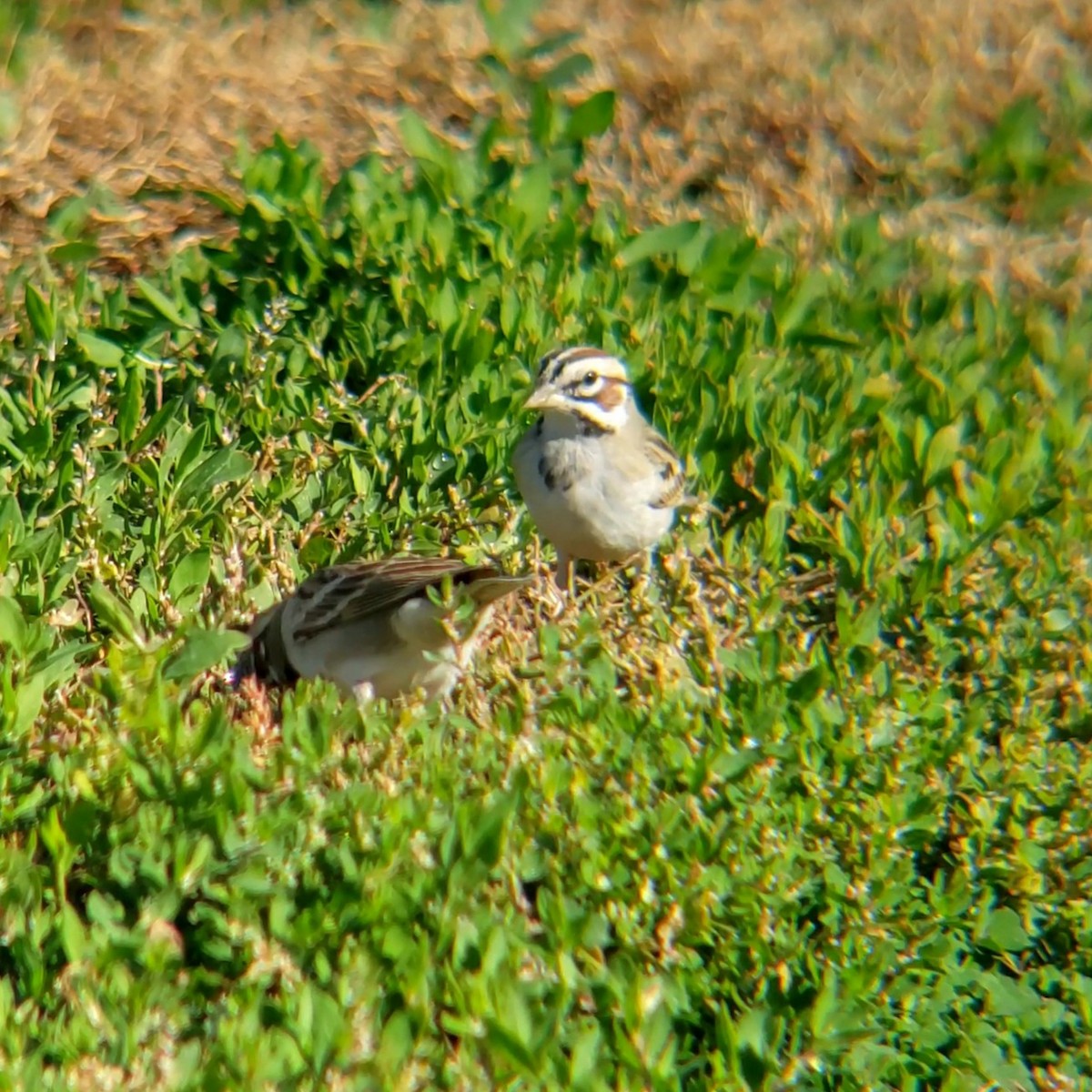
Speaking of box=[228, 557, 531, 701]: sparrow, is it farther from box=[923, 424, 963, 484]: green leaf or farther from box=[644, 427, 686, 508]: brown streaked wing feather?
box=[923, 424, 963, 484]: green leaf

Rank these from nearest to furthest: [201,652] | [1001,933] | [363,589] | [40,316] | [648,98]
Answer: [1001,933], [201,652], [363,589], [40,316], [648,98]

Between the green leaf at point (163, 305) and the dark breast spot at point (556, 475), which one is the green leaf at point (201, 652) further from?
the green leaf at point (163, 305)

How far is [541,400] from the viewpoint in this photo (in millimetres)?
6648

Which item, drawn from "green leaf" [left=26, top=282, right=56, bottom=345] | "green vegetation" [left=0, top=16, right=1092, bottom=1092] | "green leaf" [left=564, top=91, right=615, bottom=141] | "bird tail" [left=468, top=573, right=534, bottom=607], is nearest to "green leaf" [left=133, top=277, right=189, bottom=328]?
"green vegetation" [left=0, top=16, right=1092, bottom=1092]

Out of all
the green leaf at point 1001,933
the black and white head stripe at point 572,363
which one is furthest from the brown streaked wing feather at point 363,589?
the green leaf at point 1001,933

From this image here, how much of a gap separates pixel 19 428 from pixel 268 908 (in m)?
2.67

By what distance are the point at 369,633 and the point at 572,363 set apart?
128 centimetres

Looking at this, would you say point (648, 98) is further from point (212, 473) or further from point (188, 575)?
point (188, 575)

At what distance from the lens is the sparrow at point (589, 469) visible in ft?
21.8

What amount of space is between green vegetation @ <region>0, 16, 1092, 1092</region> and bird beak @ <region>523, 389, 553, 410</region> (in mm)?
627

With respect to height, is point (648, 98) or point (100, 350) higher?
point (100, 350)

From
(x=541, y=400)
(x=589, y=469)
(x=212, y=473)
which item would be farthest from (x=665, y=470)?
(x=212, y=473)

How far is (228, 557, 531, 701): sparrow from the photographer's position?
20.3 feet

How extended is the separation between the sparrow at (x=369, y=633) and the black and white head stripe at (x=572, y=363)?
0.83 meters
